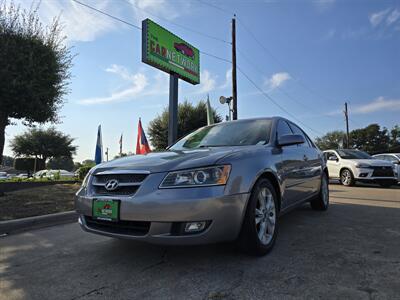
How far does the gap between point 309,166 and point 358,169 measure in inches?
297

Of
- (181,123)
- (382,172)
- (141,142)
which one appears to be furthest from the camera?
(181,123)

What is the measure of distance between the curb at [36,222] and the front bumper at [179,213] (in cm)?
282

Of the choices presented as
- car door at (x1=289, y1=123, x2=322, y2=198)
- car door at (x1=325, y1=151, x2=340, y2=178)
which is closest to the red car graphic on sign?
car door at (x1=325, y1=151, x2=340, y2=178)

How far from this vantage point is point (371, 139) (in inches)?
2435

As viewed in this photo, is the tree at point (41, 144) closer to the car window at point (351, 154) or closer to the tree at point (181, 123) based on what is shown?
the tree at point (181, 123)

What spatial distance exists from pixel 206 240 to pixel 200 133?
2157mm

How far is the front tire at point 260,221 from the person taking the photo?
289 cm

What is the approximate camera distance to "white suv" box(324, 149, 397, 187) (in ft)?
36.1

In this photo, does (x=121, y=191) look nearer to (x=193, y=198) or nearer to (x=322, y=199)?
(x=193, y=198)

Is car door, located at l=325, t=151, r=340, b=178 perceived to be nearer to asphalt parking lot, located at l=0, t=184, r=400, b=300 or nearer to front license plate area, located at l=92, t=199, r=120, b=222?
asphalt parking lot, located at l=0, t=184, r=400, b=300

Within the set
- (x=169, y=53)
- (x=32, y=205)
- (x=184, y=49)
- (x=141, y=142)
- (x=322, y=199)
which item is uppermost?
(x=184, y=49)

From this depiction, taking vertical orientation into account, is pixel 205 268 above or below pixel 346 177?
below

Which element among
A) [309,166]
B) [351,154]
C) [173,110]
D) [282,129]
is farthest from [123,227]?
[351,154]

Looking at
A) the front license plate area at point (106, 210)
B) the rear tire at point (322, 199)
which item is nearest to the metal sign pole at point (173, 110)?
the rear tire at point (322, 199)
